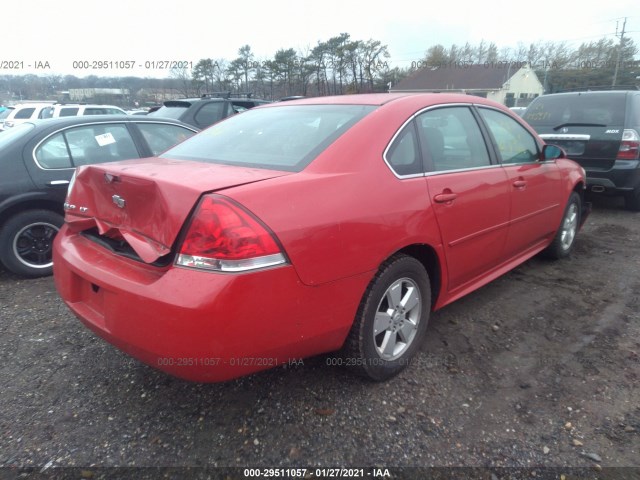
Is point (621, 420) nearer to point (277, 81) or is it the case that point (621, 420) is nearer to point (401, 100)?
point (401, 100)

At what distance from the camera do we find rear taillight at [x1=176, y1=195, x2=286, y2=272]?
5.51 ft

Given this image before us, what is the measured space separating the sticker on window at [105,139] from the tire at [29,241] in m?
0.87

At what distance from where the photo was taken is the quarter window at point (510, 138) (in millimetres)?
3234

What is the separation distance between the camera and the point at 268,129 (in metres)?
2.67

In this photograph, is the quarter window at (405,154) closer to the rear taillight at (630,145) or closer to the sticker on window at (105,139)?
the sticker on window at (105,139)

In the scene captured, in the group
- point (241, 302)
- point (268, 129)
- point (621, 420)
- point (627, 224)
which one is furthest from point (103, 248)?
point (627, 224)

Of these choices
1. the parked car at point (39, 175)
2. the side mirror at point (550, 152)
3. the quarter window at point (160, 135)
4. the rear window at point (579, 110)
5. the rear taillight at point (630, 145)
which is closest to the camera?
the side mirror at point (550, 152)

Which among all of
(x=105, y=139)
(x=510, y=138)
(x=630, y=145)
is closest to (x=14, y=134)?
(x=105, y=139)

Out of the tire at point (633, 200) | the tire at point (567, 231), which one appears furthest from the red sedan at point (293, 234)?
the tire at point (633, 200)

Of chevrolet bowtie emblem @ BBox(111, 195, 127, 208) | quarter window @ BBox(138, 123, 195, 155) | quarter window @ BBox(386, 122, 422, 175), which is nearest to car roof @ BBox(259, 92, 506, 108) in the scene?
quarter window @ BBox(386, 122, 422, 175)

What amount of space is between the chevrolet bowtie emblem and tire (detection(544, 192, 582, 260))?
12.3 ft

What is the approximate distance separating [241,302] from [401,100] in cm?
162

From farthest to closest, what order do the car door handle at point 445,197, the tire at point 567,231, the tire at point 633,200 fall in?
1. the tire at point 633,200
2. the tire at point 567,231
3. the car door handle at point 445,197

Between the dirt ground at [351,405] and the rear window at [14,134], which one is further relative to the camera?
the rear window at [14,134]
